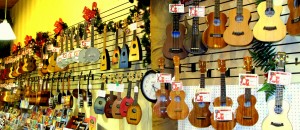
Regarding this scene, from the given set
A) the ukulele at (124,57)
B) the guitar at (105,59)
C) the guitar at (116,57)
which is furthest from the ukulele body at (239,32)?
the guitar at (105,59)

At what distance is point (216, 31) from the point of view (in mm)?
2535

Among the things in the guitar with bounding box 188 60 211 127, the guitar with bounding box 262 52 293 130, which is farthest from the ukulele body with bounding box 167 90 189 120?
the guitar with bounding box 262 52 293 130

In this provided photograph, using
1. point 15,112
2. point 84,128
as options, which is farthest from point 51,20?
point 84,128

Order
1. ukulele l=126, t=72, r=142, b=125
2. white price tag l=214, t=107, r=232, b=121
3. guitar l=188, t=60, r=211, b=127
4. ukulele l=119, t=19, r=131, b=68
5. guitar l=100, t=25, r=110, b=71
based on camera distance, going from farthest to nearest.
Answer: guitar l=100, t=25, r=110, b=71 → ukulele l=119, t=19, r=131, b=68 → ukulele l=126, t=72, r=142, b=125 → guitar l=188, t=60, r=211, b=127 → white price tag l=214, t=107, r=232, b=121

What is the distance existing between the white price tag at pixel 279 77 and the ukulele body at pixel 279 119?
0.13 meters

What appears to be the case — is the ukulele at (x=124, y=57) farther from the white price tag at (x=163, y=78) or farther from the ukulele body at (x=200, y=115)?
the ukulele body at (x=200, y=115)

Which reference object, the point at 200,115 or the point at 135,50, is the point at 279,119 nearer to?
the point at 200,115

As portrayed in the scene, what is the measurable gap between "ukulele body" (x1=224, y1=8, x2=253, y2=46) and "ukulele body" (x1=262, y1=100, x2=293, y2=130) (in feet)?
1.58

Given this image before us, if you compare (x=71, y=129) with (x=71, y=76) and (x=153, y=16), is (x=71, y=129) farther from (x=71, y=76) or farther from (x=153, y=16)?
(x=153, y=16)

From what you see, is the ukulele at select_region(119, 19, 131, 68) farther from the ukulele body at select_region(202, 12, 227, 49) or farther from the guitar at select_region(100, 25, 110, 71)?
the ukulele body at select_region(202, 12, 227, 49)

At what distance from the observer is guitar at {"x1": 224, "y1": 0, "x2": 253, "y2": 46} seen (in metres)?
2.37

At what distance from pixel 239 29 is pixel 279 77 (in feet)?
1.51

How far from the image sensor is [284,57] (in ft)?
7.20

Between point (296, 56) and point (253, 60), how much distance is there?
0.33m
